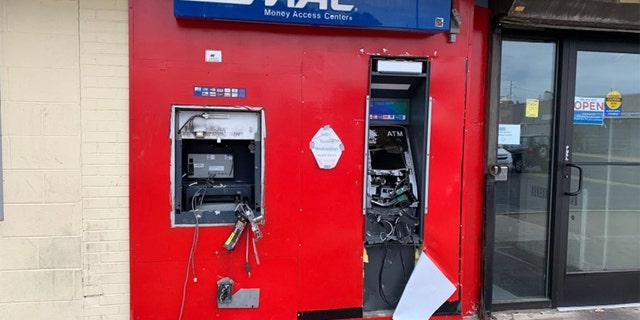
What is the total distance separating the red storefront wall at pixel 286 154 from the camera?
2.70m

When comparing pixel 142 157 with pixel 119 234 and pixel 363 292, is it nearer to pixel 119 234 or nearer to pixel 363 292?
pixel 119 234

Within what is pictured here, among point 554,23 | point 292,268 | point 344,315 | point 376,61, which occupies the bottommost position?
point 344,315

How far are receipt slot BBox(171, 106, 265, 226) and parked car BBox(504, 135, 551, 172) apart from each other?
210 cm

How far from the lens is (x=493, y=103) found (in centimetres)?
340

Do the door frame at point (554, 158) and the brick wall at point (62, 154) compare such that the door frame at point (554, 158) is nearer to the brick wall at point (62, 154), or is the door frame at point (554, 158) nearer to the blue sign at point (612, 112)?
the blue sign at point (612, 112)

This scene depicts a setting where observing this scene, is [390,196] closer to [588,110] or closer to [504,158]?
[504,158]

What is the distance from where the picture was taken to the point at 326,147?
114 inches

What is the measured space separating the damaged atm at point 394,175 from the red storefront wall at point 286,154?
8 centimetres

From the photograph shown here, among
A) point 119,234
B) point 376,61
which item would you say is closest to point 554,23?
point 376,61

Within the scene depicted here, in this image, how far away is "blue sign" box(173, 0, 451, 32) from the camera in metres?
2.61

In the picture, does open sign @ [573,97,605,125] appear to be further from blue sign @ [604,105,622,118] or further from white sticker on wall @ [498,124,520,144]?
white sticker on wall @ [498,124,520,144]

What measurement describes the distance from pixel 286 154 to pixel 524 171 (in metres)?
2.07

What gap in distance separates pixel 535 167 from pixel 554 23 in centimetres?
115

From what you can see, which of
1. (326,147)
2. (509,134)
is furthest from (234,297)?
(509,134)
